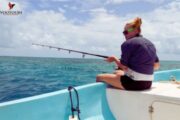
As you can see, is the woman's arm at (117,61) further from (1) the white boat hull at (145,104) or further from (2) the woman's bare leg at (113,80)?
(1) the white boat hull at (145,104)

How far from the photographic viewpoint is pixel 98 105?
333 cm

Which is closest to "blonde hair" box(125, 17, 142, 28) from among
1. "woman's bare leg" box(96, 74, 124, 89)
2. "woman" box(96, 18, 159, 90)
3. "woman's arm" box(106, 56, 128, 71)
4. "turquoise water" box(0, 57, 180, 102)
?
A: "woman" box(96, 18, 159, 90)

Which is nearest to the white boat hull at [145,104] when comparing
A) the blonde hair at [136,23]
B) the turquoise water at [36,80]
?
the blonde hair at [136,23]

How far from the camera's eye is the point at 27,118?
2350 mm

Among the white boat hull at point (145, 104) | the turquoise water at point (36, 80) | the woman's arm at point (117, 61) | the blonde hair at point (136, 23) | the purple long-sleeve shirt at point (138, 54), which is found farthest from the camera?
the turquoise water at point (36, 80)

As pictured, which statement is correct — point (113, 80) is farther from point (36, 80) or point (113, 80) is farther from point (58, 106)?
point (36, 80)

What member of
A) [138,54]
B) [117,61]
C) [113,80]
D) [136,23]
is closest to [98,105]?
[113,80]

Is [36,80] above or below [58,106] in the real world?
below

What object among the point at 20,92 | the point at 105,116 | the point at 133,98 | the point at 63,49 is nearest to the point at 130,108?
the point at 133,98

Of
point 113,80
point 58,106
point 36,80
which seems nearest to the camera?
point 58,106

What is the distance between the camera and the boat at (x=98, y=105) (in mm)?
2357

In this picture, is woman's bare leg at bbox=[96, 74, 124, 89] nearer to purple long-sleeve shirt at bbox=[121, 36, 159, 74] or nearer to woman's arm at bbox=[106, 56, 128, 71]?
woman's arm at bbox=[106, 56, 128, 71]

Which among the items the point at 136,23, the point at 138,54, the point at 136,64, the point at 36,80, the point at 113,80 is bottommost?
the point at 36,80

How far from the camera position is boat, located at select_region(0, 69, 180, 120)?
7.73ft
